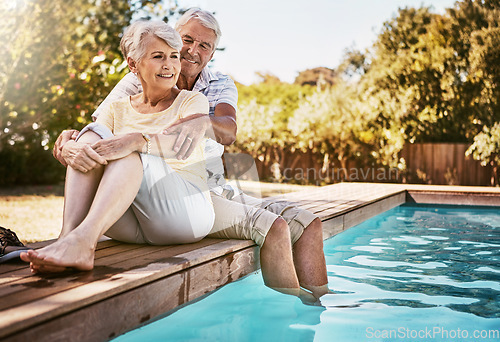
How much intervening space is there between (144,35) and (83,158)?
25.6 inches

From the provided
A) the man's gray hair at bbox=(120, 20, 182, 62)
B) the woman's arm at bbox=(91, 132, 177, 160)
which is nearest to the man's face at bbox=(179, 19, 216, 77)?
the man's gray hair at bbox=(120, 20, 182, 62)

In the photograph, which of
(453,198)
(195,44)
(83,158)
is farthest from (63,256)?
(453,198)

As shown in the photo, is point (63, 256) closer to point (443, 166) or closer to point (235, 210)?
point (235, 210)

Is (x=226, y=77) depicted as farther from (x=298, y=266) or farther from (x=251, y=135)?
(x=251, y=135)

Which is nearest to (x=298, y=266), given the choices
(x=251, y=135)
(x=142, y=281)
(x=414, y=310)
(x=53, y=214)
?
(x=414, y=310)

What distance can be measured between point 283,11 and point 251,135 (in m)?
27.5

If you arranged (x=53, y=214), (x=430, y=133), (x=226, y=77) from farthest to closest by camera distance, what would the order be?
(x=430, y=133)
(x=53, y=214)
(x=226, y=77)

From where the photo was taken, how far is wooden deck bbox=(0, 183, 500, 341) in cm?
153

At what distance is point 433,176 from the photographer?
12.9 m

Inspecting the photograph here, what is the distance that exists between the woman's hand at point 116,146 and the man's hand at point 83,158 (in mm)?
24

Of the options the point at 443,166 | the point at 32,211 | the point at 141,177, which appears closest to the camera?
the point at 141,177

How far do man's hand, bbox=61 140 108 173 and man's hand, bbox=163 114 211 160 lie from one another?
0.34 metres

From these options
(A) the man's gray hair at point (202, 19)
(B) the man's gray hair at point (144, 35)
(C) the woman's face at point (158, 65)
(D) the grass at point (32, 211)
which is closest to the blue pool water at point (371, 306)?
(C) the woman's face at point (158, 65)

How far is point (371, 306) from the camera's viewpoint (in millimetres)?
2916
